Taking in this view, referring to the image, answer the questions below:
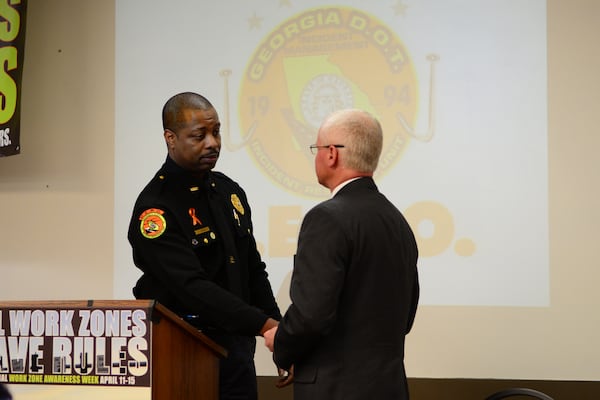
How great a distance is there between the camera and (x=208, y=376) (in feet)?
7.68

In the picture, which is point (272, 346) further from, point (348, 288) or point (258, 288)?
point (258, 288)

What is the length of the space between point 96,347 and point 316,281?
63 centimetres

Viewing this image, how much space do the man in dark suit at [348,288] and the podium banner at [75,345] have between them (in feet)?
1.29

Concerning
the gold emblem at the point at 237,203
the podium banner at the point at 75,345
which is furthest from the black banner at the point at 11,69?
the podium banner at the point at 75,345

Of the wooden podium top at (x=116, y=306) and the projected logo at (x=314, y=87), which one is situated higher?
the projected logo at (x=314, y=87)

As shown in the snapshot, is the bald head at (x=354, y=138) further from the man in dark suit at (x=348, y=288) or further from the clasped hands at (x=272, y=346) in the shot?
the clasped hands at (x=272, y=346)

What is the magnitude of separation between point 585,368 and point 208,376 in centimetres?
211

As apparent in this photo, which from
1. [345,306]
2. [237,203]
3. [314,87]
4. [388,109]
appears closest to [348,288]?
[345,306]

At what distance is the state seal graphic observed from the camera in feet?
13.0

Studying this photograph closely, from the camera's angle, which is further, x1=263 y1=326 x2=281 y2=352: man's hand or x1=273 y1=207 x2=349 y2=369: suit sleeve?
x1=263 y1=326 x2=281 y2=352: man's hand

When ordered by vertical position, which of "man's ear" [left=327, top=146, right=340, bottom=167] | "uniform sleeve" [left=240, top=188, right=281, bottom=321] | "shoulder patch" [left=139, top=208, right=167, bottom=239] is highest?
"man's ear" [left=327, top=146, right=340, bottom=167]

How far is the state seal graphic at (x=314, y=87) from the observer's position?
3961 mm

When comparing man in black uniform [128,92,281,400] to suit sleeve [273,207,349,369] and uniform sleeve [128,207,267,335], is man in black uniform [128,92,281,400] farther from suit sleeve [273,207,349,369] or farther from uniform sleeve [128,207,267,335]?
suit sleeve [273,207,349,369]

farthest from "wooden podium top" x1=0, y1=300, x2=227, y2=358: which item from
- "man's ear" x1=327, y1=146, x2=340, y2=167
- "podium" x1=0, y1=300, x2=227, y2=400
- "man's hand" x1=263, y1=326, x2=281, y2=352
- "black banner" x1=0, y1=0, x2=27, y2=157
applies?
"black banner" x1=0, y1=0, x2=27, y2=157
